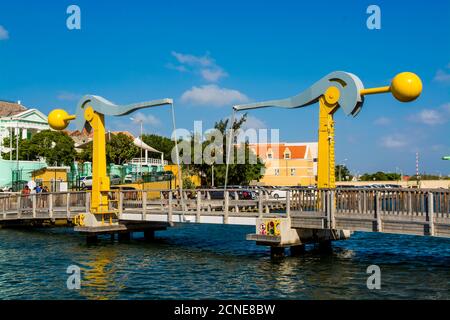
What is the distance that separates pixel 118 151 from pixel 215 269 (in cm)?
6381

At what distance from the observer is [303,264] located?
2089 centimetres

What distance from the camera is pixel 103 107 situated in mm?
27844

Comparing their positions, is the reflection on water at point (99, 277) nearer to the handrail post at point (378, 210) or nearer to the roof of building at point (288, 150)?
the handrail post at point (378, 210)

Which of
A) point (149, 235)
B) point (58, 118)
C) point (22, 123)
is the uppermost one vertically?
point (22, 123)

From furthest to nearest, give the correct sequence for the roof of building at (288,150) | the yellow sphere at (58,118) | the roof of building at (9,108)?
1. the roof of building at (288,150)
2. the roof of building at (9,108)
3. the yellow sphere at (58,118)

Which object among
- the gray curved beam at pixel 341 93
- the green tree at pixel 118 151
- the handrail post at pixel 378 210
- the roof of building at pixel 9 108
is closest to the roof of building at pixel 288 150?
the green tree at pixel 118 151

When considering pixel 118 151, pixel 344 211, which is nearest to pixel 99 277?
pixel 344 211

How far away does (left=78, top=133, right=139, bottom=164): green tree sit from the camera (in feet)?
263

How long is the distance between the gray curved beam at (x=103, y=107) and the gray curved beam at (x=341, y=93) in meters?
5.03

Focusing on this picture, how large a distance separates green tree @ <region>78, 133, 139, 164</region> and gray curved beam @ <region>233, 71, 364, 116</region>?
2365 inches

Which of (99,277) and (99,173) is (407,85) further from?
(99,173)

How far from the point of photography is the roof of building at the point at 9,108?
92375mm
